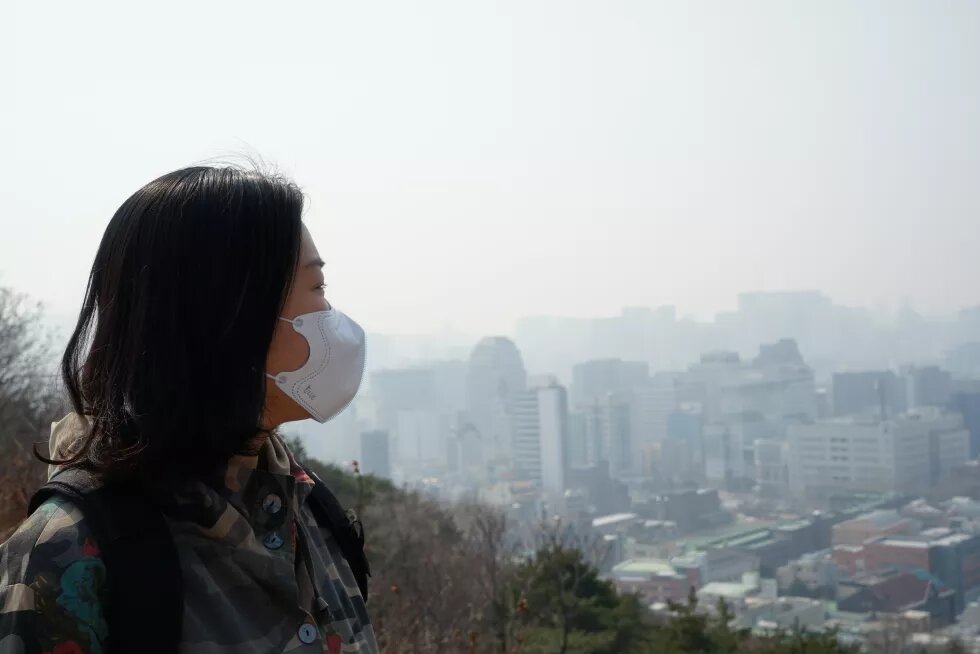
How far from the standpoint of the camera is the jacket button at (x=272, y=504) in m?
1.47

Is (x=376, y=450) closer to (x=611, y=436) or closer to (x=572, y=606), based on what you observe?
(x=611, y=436)

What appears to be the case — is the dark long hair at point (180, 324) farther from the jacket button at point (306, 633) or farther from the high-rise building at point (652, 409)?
the high-rise building at point (652, 409)

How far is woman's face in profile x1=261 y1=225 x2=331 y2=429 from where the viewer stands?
1549mm

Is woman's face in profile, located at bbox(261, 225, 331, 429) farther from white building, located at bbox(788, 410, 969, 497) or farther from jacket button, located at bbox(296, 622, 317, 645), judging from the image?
white building, located at bbox(788, 410, 969, 497)

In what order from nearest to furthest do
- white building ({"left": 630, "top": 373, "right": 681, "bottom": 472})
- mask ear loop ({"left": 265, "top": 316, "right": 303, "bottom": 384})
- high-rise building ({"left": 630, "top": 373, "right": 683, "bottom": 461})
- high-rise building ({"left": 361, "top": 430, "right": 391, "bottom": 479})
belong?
1. mask ear loop ({"left": 265, "top": 316, "right": 303, "bottom": 384})
2. high-rise building ({"left": 361, "top": 430, "right": 391, "bottom": 479})
3. white building ({"left": 630, "top": 373, "right": 681, "bottom": 472})
4. high-rise building ({"left": 630, "top": 373, "right": 683, "bottom": 461})

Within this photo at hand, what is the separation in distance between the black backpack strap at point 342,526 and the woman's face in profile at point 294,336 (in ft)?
0.47

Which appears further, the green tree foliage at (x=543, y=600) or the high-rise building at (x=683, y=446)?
the high-rise building at (x=683, y=446)

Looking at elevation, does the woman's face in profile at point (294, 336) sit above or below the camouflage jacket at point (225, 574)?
above

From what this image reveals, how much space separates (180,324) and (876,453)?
108 ft

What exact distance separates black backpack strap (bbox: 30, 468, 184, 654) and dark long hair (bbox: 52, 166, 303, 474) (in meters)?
0.06

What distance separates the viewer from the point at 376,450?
30562 millimetres

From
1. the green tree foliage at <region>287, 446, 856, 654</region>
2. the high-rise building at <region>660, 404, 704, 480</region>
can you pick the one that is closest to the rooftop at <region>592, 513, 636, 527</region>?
the high-rise building at <region>660, 404, 704, 480</region>

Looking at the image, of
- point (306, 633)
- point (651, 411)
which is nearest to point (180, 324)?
point (306, 633)

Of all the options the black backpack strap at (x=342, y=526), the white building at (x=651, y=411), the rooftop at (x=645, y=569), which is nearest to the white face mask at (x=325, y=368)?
the black backpack strap at (x=342, y=526)
